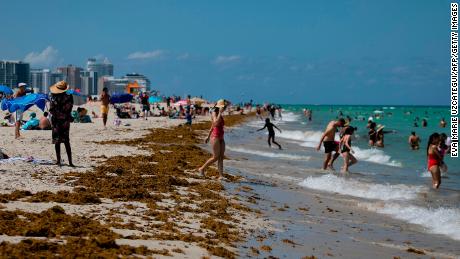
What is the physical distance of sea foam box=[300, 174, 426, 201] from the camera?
11773 millimetres

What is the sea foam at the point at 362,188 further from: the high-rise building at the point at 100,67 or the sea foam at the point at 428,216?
the high-rise building at the point at 100,67

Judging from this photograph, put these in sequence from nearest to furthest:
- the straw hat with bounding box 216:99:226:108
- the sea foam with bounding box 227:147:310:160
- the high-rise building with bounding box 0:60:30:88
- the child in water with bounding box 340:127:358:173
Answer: the straw hat with bounding box 216:99:226:108, the child in water with bounding box 340:127:358:173, the sea foam with bounding box 227:147:310:160, the high-rise building with bounding box 0:60:30:88

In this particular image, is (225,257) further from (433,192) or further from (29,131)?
(29,131)

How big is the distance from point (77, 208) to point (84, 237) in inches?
63.4

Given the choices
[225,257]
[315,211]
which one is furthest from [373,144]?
[225,257]

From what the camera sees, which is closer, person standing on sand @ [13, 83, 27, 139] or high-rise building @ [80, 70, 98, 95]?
person standing on sand @ [13, 83, 27, 139]

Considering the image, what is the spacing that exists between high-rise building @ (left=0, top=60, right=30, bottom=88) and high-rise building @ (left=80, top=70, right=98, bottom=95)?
13739mm

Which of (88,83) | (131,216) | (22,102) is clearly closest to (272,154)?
(22,102)

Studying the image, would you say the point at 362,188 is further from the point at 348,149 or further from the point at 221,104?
the point at 221,104

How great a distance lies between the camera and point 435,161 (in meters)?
13.6

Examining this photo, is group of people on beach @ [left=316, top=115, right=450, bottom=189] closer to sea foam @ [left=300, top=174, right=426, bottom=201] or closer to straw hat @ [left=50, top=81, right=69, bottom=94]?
sea foam @ [left=300, top=174, right=426, bottom=201]

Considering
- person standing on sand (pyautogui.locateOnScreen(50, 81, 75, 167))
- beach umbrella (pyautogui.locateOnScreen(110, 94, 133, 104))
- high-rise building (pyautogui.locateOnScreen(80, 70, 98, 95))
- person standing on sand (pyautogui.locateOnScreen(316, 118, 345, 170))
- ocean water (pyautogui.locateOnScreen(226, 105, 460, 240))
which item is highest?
high-rise building (pyautogui.locateOnScreen(80, 70, 98, 95))

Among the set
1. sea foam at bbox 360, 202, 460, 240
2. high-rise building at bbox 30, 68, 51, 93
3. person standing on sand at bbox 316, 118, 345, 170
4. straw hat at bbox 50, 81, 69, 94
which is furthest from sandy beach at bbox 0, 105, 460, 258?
high-rise building at bbox 30, 68, 51, 93

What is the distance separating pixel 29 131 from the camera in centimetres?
2109
